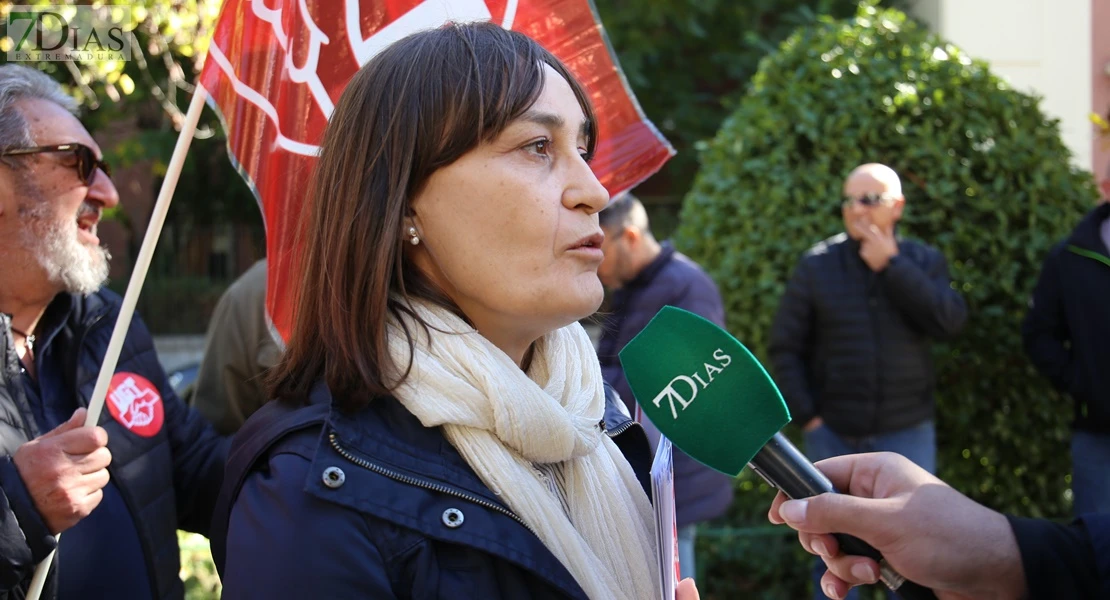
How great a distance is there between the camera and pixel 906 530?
148 centimetres

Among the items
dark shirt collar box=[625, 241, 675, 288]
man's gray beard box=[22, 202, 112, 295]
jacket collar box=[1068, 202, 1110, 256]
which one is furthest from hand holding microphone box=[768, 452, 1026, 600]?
jacket collar box=[1068, 202, 1110, 256]

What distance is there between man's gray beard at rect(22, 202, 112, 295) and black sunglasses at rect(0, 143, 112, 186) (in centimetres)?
12

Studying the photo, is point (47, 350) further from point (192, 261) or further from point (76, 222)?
point (192, 261)

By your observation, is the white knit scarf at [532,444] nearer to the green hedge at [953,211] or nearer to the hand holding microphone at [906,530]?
the hand holding microphone at [906,530]

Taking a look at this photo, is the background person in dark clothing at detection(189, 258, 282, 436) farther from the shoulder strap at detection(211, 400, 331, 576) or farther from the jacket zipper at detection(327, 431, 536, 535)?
the jacket zipper at detection(327, 431, 536, 535)

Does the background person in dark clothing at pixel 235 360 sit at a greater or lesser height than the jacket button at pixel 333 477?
lesser

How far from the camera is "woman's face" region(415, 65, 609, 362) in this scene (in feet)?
5.66

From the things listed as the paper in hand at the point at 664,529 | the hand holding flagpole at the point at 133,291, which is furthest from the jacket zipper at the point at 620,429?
Answer: the hand holding flagpole at the point at 133,291

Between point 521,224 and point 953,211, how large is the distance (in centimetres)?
426

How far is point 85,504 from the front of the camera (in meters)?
2.16

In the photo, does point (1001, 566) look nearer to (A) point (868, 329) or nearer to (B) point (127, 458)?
(B) point (127, 458)

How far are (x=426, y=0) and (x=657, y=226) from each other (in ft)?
37.5

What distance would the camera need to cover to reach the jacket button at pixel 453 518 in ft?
5.15

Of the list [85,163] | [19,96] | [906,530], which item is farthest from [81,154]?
[906,530]
